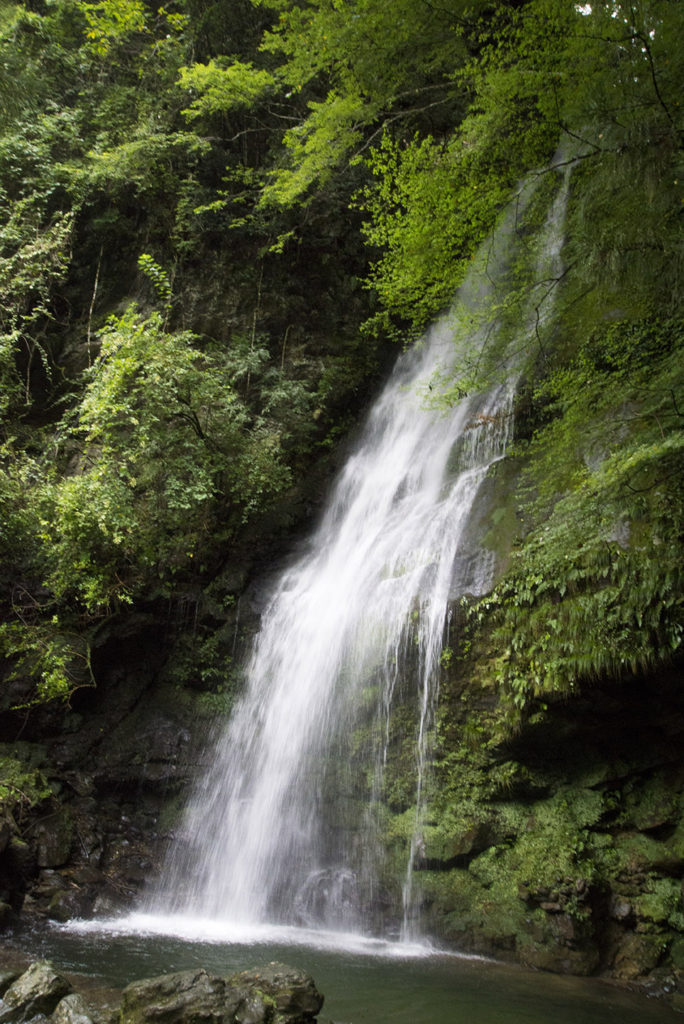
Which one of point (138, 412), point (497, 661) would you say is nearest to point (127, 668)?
point (138, 412)

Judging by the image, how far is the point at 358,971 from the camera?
186 inches

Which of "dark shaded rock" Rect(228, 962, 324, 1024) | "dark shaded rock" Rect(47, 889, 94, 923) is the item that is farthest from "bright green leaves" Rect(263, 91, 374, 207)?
"dark shaded rock" Rect(47, 889, 94, 923)

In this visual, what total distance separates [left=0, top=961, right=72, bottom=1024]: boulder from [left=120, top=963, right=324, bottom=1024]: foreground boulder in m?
0.43

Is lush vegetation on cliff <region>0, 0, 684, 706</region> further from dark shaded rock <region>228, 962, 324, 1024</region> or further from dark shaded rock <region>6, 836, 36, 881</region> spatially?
dark shaded rock <region>228, 962, 324, 1024</region>

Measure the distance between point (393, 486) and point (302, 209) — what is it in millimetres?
6717

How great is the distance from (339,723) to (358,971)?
2575mm

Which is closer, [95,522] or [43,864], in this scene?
[43,864]

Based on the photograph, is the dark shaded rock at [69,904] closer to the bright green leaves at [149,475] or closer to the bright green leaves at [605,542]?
the bright green leaves at [149,475]

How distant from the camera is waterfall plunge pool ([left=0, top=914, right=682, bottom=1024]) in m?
3.92

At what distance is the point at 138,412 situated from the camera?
30.9ft

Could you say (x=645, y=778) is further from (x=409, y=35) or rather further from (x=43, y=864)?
(x=409, y=35)

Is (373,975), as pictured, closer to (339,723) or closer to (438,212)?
(339,723)

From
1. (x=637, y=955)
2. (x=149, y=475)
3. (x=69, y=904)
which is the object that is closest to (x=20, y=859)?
(x=69, y=904)

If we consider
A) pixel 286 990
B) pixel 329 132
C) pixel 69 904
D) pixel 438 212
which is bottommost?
pixel 69 904
